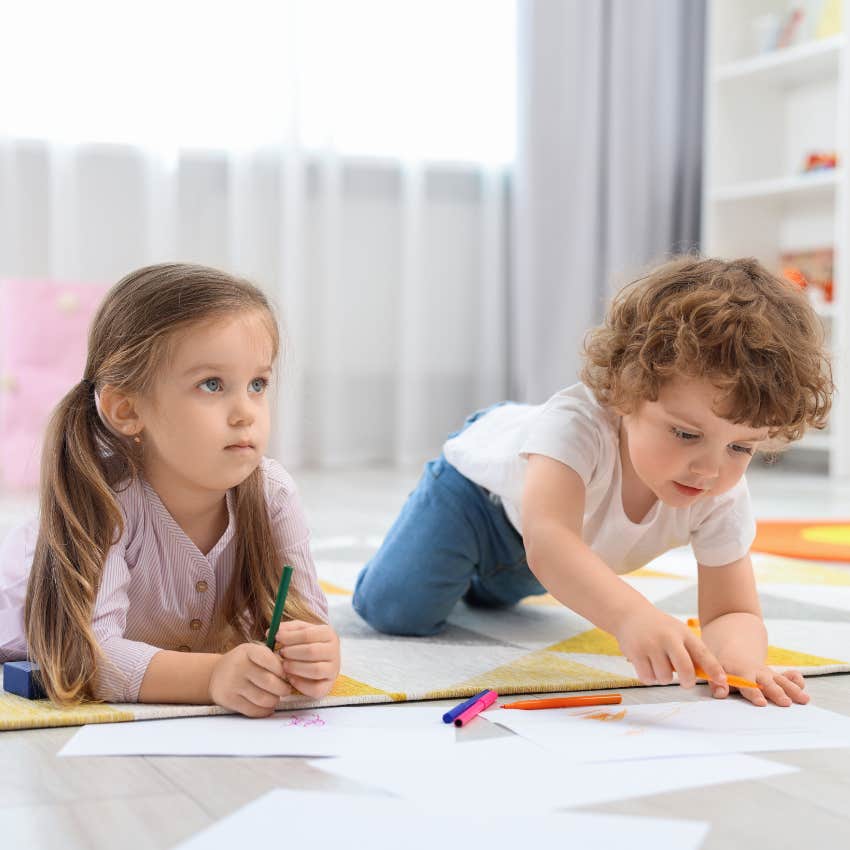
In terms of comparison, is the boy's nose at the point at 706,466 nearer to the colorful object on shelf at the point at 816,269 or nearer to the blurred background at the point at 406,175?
the blurred background at the point at 406,175

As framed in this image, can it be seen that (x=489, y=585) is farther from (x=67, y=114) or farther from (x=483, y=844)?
(x=67, y=114)

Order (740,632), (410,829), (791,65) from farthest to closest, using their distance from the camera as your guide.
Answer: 1. (791,65)
2. (740,632)
3. (410,829)

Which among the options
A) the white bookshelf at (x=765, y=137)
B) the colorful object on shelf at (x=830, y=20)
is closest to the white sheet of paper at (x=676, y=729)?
the white bookshelf at (x=765, y=137)

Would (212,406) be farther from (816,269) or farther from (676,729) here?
(816,269)

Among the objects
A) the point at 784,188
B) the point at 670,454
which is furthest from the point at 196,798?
the point at 784,188

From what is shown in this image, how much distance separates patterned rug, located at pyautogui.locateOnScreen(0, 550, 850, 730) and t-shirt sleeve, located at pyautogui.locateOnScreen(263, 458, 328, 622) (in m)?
0.07

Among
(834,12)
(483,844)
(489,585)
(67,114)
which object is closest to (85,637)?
(483,844)

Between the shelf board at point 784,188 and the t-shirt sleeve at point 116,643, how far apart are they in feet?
7.99

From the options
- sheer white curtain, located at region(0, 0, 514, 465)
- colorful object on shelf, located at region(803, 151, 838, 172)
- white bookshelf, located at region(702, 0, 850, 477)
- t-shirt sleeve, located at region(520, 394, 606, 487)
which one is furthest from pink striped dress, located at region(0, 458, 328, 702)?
colorful object on shelf, located at region(803, 151, 838, 172)

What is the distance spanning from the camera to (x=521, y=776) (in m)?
0.71

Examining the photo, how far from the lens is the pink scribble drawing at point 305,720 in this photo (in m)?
0.83

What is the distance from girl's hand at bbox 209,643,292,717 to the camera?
840 millimetres

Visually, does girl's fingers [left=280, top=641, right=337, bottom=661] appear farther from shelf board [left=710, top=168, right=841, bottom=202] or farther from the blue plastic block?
shelf board [left=710, top=168, right=841, bottom=202]

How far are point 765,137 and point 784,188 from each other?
29cm
